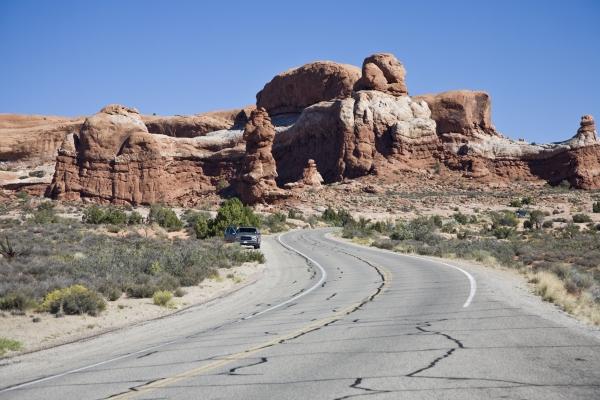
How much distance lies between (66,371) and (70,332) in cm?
456

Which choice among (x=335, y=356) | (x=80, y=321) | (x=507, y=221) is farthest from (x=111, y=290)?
(x=507, y=221)

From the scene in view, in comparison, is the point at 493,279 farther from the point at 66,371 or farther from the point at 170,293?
the point at 66,371

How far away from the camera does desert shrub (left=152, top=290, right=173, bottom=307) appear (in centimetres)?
1661

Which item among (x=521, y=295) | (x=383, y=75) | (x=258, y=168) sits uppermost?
(x=383, y=75)

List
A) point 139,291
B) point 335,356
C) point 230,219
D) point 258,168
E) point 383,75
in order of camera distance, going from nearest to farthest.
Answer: point 335,356 → point 139,291 → point 230,219 → point 258,168 → point 383,75

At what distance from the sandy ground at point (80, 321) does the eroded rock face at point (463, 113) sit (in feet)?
256

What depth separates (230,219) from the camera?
47.0 meters

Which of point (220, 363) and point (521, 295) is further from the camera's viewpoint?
point (521, 295)

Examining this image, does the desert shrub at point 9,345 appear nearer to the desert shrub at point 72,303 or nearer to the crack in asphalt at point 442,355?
the desert shrub at point 72,303

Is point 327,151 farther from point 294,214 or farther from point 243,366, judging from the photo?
point 243,366

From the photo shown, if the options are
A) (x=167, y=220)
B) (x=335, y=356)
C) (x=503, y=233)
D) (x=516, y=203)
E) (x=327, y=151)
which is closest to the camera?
(x=335, y=356)

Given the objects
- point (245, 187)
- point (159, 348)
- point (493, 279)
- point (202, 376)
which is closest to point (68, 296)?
point (159, 348)

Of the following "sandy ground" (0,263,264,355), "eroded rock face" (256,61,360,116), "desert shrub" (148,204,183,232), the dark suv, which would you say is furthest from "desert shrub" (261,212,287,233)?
"eroded rock face" (256,61,360,116)

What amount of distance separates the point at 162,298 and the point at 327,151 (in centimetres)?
7077
